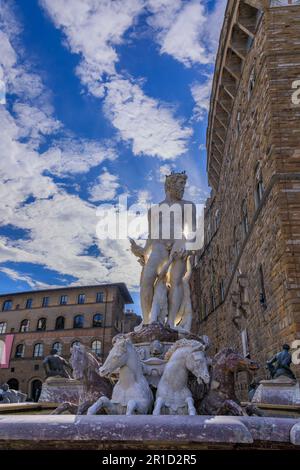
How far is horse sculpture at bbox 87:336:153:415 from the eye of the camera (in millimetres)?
3285

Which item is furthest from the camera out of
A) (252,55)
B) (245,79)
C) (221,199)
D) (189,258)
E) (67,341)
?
(67,341)

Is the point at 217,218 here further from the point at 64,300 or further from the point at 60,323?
the point at 60,323

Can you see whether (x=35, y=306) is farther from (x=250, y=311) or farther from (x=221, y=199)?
(x=250, y=311)

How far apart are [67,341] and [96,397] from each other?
33.2 meters

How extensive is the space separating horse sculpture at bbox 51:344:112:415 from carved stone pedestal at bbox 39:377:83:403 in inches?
109

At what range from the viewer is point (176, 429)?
210 cm

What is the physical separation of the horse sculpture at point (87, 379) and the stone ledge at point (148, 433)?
53.7 inches

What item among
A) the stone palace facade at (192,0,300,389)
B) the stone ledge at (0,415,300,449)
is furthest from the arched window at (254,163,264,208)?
the stone ledge at (0,415,300,449)

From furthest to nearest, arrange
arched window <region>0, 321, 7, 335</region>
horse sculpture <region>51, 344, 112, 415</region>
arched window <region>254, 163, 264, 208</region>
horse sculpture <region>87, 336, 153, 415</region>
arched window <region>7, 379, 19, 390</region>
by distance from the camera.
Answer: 1. arched window <region>0, 321, 7, 335</region>
2. arched window <region>7, 379, 19, 390</region>
3. arched window <region>254, 163, 264, 208</region>
4. horse sculpture <region>51, 344, 112, 415</region>
5. horse sculpture <region>87, 336, 153, 415</region>

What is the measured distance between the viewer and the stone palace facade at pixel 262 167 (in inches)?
362

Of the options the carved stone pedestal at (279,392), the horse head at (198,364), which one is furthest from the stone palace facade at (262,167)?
the horse head at (198,364)

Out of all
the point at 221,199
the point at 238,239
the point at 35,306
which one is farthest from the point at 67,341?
the point at 238,239

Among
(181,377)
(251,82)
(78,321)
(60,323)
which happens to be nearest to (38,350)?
(60,323)

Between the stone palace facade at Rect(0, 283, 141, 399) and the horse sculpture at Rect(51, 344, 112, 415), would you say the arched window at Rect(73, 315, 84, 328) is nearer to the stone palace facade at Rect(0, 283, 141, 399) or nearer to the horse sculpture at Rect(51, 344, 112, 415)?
the stone palace facade at Rect(0, 283, 141, 399)
